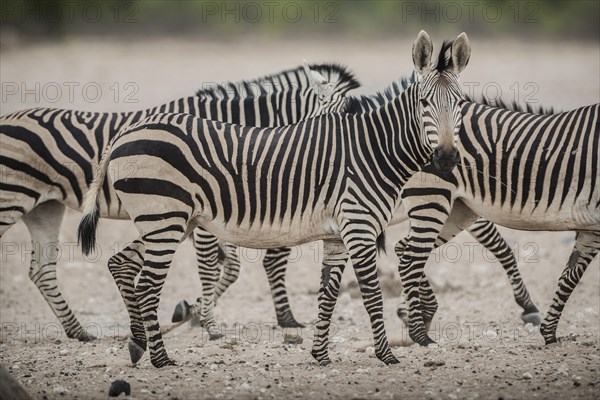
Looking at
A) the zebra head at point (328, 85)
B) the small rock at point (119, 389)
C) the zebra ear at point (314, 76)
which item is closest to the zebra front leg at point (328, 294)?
the small rock at point (119, 389)

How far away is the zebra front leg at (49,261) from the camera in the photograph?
9461 mm

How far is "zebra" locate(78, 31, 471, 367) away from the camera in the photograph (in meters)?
7.45

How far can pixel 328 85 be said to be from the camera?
9867mm

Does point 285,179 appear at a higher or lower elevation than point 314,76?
lower

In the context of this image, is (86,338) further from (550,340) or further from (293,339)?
(550,340)

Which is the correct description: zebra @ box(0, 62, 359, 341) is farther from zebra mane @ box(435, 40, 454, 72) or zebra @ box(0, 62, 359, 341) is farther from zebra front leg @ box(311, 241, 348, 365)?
zebra mane @ box(435, 40, 454, 72)

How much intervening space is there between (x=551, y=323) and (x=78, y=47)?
23.0m

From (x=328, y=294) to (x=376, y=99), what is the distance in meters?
1.83

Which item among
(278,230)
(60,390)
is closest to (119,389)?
(60,390)

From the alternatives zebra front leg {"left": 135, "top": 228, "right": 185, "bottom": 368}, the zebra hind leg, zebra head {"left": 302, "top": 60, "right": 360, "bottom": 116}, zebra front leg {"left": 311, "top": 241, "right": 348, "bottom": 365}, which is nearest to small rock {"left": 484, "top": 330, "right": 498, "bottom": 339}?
the zebra hind leg

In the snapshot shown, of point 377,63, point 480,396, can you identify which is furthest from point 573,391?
point 377,63

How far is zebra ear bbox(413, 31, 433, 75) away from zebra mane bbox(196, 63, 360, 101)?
243 centimetres

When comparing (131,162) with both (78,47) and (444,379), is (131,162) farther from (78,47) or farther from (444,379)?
(78,47)

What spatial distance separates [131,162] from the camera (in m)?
7.44
